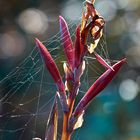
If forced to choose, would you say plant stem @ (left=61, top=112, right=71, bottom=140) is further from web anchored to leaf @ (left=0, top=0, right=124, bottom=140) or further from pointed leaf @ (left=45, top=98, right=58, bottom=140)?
web anchored to leaf @ (left=0, top=0, right=124, bottom=140)

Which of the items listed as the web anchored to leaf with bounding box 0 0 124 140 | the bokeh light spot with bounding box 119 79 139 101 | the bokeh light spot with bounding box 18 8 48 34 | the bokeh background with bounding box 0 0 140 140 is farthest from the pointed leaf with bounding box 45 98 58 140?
the bokeh light spot with bounding box 18 8 48 34

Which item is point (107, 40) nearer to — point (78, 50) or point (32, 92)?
point (32, 92)

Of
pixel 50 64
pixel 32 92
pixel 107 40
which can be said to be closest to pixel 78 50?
pixel 50 64

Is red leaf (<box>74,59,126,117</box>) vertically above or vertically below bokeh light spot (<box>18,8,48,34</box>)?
above

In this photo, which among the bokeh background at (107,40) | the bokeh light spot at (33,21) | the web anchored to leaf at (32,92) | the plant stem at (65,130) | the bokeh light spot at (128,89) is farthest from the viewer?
the bokeh light spot at (33,21)

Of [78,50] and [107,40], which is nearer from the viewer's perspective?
[78,50]

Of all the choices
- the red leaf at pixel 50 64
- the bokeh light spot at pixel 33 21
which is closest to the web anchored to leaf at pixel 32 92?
the red leaf at pixel 50 64

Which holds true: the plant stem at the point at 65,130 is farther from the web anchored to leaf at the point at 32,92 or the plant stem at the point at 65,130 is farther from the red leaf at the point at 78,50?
the web anchored to leaf at the point at 32,92

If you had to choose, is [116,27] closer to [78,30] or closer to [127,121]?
[127,121]
